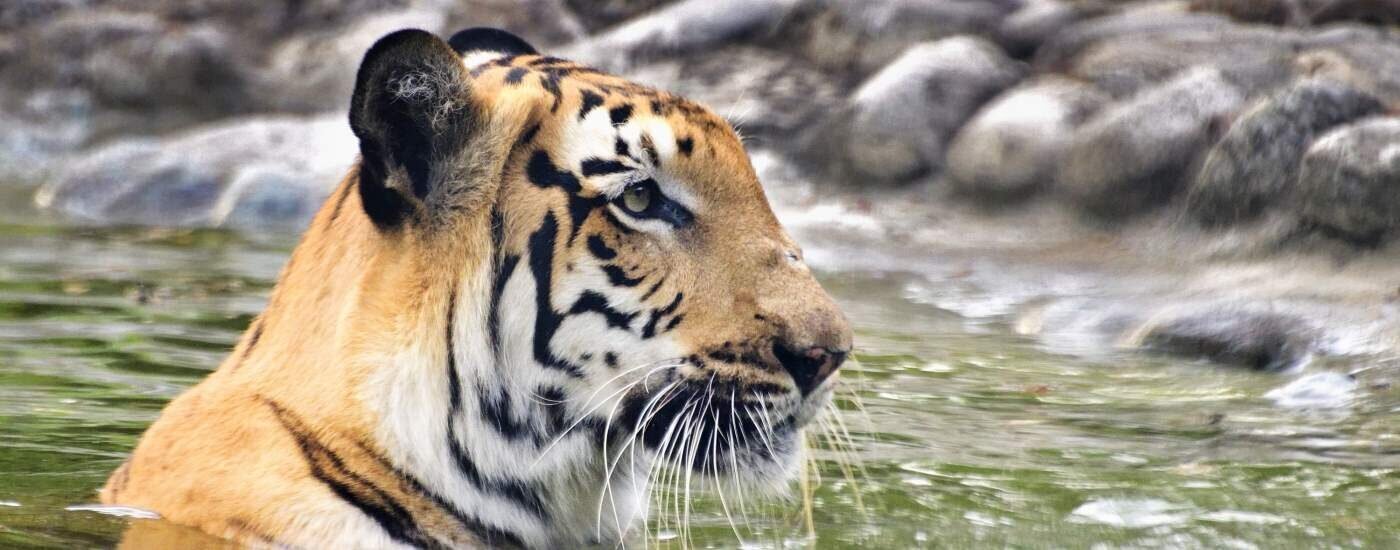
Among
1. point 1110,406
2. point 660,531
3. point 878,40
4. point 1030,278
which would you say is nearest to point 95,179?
point 878,40

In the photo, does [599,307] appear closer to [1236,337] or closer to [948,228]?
[1236,337]

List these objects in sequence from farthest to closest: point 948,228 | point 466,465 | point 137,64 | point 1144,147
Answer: point 137,64
point 948,228
point 1144,147
point 466,465

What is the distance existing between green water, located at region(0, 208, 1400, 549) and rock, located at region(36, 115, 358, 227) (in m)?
2.50

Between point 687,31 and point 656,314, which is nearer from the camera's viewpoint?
point 656,314

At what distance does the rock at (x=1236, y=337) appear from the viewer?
5.92 m

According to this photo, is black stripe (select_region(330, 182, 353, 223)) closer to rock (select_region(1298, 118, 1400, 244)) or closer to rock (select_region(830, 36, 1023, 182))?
rock (select_region(1298, 118, 1400, 244))

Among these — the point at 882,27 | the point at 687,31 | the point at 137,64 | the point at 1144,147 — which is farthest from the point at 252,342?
the point at 137,64

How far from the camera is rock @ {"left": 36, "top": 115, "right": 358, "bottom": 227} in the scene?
980cm

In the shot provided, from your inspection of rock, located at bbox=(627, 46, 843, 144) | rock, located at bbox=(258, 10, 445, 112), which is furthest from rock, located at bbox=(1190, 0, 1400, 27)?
rock, located at bbox=(258, 10, 445, 112)

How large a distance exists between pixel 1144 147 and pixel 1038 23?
2049mm

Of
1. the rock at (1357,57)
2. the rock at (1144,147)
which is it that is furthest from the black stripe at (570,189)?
the rock at (1357,57)

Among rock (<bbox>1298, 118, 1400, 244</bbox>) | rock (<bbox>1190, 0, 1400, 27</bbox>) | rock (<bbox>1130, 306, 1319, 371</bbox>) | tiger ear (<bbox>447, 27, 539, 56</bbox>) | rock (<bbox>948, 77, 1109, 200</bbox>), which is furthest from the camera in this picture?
rock (<bbox>1190, 0, 1400, 27</bbox>)

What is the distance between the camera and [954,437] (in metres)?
4.73

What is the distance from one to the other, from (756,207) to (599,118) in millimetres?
305
